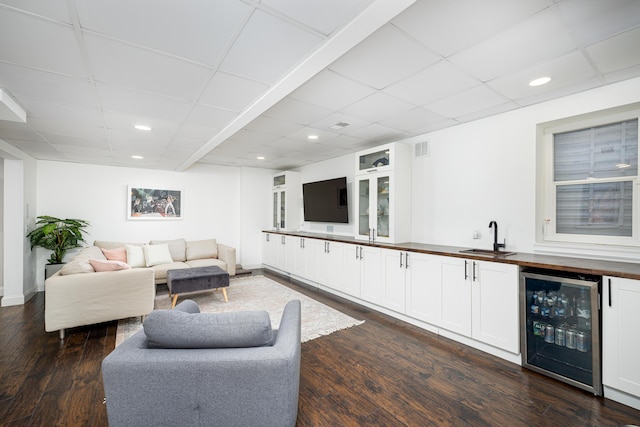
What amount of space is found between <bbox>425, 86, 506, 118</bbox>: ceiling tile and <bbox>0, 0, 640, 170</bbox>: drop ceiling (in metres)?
0.02

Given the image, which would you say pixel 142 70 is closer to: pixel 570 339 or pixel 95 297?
pixel 95 297

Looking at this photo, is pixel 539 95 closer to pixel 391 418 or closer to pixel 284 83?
pixel 284 83

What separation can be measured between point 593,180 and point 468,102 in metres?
1.42

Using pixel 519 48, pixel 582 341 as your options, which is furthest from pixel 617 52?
pixel 582 341

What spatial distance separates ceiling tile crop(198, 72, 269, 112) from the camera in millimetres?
2184

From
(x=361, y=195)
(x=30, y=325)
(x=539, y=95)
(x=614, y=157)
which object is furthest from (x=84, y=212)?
(x=614, y=157)

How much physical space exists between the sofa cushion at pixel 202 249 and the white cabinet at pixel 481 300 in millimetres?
4589

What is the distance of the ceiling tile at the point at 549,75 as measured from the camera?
2.15 meters

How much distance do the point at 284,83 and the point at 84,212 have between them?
5.35 m

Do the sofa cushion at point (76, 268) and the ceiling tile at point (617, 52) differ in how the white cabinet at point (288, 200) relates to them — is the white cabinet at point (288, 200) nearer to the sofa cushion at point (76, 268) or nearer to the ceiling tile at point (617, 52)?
the sofa cushion at point (76, 268)

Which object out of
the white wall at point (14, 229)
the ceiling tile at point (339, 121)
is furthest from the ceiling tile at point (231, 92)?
the white wall at point (14, 229)

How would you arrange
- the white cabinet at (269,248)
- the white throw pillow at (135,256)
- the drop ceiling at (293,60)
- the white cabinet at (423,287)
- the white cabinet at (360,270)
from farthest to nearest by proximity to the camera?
1. the white cabinet at (269,248)
2. the white throw pillow at (135,256)
3. the white cabinet at (360,270)
4. the white cabinet at (423,287)
5. the drop ceiling at (293,60)

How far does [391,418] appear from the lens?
6.12 ft

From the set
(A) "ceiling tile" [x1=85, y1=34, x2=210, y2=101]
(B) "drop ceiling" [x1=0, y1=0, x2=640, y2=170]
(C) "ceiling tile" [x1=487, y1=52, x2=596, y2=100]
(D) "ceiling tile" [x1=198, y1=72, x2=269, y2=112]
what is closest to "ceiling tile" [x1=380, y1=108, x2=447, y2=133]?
(B) "drop ceiling" [x1=0, y1=0, x2=640, y2=170]
